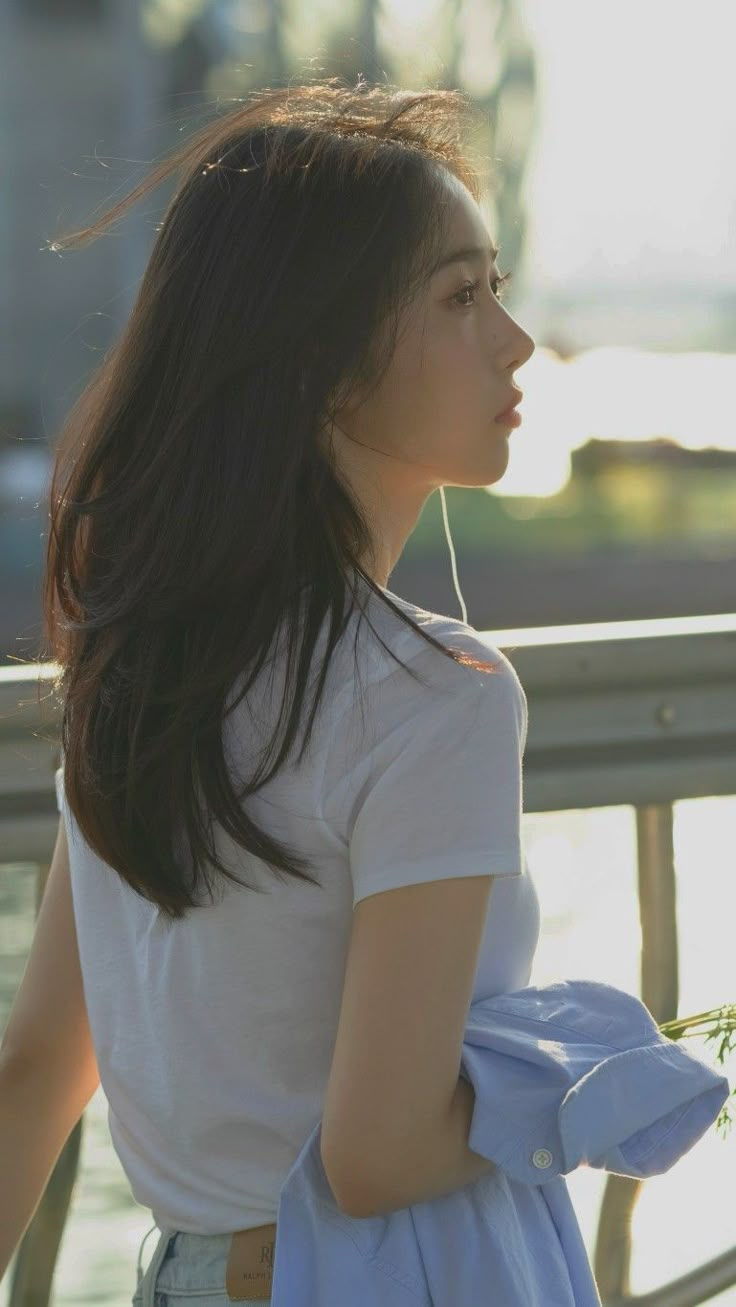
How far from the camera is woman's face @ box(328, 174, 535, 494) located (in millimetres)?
1575

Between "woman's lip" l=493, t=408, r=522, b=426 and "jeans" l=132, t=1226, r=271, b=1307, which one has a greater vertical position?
"woman's lip" l=493, t=408, r=522, b=426

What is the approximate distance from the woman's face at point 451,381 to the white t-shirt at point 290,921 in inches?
7.4

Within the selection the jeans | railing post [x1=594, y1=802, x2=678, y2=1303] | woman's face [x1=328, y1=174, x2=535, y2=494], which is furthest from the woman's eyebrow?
railing post [x1=594, y1=802, x2=678, y2=1303]

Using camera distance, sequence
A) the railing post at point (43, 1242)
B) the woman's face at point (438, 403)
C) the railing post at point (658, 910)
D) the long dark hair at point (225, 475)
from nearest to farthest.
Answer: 1. the long dark hair at point (225, 475)
2. the woman's face at point (438, 403)
3. the railing post at point (43, 1242)
4. the railing post at point (658, 910)

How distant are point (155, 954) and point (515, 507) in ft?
72.8

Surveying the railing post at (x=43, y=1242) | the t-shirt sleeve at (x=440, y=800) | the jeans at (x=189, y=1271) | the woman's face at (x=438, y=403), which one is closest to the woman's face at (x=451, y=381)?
the woman's face at (x=438, y=403)

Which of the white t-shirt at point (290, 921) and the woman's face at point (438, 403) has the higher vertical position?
the woman's face at point (438, 403)

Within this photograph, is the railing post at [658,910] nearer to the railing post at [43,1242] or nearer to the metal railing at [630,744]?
the metal railing at [630,744]

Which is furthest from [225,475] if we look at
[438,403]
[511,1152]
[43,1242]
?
[43,1242]

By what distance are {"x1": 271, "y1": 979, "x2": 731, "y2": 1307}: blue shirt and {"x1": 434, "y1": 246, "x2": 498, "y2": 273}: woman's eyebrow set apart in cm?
62

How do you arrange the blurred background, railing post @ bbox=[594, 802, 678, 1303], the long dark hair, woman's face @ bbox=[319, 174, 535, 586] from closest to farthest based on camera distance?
1. the long dark hair
2. woman's face @ bbox=[319, 174, 535, 586]
3. railing post @ bbox=[594, 802, 678, 1303]
4. the blurred background

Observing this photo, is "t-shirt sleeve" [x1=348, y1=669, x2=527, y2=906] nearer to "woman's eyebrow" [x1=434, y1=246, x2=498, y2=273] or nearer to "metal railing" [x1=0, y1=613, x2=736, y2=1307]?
"woman's eyebrow" [x1=434, y1=246, x2=498, y2=273]

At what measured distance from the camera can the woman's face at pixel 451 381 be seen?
1.58 m

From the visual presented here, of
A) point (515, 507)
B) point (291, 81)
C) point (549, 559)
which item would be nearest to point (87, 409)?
point (291, 81)
